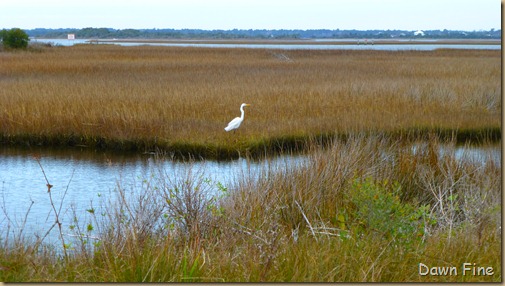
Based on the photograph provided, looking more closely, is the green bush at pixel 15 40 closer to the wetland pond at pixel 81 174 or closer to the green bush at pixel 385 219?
the wetland pond at pixel 81 174

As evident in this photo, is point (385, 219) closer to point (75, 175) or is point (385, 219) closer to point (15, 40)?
point (75, 175)

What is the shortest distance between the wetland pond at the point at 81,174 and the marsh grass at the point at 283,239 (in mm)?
1064

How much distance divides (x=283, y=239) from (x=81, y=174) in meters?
7.96

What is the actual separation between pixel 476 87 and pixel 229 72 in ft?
32.7

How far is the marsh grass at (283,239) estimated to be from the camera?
480 centimetres

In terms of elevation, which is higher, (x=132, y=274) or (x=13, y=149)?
(x=132, y=274)

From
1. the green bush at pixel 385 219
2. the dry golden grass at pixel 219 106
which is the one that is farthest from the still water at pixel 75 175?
the green bush at pixel 385 219

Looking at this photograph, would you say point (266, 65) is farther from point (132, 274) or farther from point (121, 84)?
point (132, 274)

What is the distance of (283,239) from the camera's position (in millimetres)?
5695

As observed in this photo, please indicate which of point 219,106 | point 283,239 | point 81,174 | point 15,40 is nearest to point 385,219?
point 283,239

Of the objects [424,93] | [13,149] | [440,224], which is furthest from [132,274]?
[424,93]

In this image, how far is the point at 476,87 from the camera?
20094 millimetres

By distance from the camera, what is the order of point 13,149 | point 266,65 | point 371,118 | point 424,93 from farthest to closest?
point 266,65 → point 424,93 → point 371,118 → point 13,149

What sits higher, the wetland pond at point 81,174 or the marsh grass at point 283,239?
the marsh grass at point 283,239
